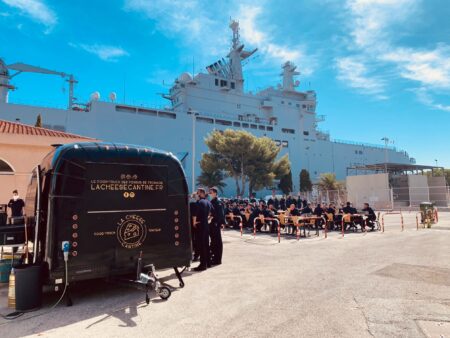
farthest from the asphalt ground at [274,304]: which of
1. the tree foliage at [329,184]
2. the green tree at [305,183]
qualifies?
the green tree at [305,183]

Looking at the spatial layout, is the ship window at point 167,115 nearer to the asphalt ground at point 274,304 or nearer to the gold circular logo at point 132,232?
the asphalt ground at point 274,304

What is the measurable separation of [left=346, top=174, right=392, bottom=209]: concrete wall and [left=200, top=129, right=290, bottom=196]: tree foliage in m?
10.7

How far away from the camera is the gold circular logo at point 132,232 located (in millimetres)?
5129

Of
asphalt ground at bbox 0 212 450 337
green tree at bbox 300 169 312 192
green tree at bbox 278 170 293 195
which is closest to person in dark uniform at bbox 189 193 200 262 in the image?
asphalt ground at bbox 0 212 450 337

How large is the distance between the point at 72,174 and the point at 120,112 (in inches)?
1742

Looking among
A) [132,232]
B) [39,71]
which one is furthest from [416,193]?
[39,71]

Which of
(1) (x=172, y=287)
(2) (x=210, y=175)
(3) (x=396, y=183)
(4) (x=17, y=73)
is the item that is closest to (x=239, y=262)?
(1) (x=172, y=287)

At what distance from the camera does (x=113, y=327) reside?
158 inches

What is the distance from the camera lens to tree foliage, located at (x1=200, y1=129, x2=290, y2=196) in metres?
42.0

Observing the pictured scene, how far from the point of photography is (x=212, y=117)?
56.1 metres

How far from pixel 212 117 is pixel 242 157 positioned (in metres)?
16.0

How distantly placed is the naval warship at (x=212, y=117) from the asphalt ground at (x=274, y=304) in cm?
2883

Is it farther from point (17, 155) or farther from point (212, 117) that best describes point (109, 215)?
point (212, 117)

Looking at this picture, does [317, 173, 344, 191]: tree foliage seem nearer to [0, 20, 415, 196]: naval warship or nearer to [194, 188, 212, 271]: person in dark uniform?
[0, 20, 415, 196]: naval warship
